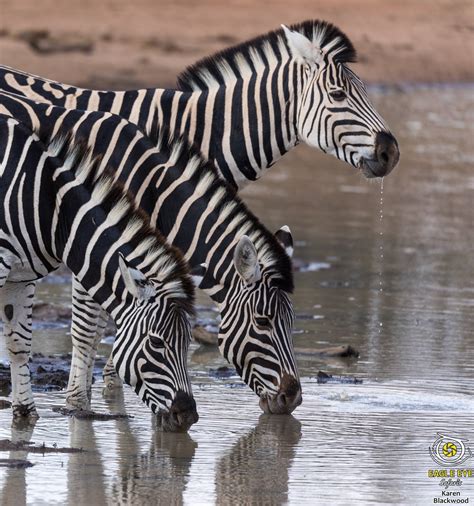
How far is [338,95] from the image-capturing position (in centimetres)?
1103

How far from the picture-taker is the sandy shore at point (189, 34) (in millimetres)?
35500

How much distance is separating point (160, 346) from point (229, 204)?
1529mm

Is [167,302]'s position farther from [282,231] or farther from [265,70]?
[265,70]

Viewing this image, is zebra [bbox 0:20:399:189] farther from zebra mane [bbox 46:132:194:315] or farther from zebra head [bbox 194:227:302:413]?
zebra head [bbox 194:227:302:413]

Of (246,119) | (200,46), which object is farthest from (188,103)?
(200,46)

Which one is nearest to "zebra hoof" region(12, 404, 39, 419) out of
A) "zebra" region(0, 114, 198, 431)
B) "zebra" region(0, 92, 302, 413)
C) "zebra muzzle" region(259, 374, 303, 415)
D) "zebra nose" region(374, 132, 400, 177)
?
"zebra" region(0, 114, 198, 431)

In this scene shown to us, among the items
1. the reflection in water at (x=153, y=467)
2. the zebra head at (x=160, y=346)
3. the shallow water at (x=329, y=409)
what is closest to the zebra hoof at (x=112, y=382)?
the shallow water at (x=329, y=409)

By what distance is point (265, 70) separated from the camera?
11.5m

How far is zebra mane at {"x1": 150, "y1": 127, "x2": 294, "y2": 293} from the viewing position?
30.5ft

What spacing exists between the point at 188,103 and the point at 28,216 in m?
2.68

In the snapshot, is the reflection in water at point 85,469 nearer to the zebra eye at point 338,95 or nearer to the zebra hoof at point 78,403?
the zebra hoof at point 78,403

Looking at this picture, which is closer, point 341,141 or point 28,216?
point 28,216

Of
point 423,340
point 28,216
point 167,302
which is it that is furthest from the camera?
point 423,340

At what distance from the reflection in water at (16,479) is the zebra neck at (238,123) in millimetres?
3096
